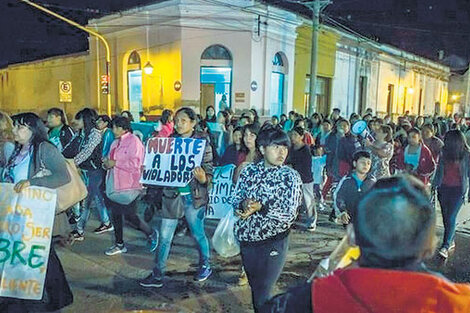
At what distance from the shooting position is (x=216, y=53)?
2036 centimetres

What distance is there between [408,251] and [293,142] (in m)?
6.11

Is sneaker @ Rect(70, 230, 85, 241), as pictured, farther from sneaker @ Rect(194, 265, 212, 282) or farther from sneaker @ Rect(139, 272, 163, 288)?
sneaker @ Rect(194, 265, 212, 282)

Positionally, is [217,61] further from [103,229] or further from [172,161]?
[172,161]

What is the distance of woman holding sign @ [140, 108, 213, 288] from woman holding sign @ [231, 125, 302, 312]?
132 centimetres

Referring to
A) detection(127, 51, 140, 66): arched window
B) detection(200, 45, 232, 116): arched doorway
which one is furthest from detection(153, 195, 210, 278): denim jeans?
detection(127, 51, 140, 66): arched window

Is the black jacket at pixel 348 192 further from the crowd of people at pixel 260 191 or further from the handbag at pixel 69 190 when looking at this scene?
the handbag at pixel 69 190

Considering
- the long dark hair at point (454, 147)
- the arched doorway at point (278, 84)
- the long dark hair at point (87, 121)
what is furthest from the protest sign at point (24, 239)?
the arched doorway at point (278, 84)

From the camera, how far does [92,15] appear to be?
2816 cm

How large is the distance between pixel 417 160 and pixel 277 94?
14.8 m

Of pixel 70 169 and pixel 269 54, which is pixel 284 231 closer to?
pixel 70 169

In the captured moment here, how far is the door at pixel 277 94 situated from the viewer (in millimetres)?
21717

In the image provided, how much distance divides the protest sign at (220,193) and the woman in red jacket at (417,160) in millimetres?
2886

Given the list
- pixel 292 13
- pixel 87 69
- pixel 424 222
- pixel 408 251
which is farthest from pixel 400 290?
pixel 87 69

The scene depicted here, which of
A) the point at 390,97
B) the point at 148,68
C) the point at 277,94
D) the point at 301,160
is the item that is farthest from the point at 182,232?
the point at 390,97
